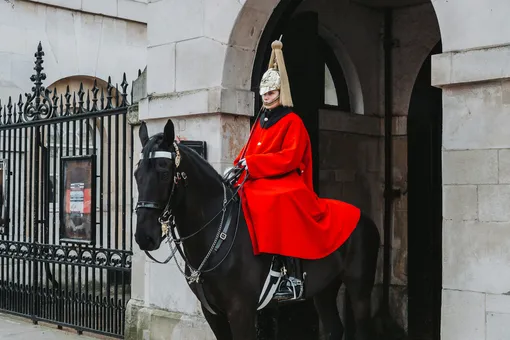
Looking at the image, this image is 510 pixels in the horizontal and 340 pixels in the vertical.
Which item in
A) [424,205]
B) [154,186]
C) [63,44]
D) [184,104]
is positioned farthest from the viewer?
[63,44]

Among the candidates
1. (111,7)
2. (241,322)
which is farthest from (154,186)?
(111,7)

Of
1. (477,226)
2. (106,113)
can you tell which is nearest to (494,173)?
(477,226)

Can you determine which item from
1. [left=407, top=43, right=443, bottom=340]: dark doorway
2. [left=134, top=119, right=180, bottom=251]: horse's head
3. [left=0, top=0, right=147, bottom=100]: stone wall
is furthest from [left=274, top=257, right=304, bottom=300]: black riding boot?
[left=0, top=0, right=147, bottom=100]: stone wall

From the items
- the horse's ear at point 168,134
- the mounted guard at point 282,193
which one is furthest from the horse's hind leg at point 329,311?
the horse's ear at point 168,134

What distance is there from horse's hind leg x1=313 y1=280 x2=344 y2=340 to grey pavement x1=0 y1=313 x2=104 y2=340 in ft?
10.9

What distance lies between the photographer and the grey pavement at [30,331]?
8.38 meters

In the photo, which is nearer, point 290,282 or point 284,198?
point 284,198

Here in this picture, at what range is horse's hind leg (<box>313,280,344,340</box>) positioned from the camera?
6129 millimetres

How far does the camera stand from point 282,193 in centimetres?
512

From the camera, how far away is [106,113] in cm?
814

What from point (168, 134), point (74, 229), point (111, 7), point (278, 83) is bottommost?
point (74, 229)

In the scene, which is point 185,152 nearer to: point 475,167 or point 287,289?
point 287,289

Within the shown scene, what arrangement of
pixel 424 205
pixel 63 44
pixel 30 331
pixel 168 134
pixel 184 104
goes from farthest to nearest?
pixel 63 44
pixel 424 205
pixel 30 331
pixel 184 104
pixel 168 134

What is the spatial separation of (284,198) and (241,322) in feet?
3.03
